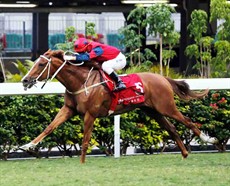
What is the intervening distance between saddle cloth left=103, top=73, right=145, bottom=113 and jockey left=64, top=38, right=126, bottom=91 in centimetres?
9

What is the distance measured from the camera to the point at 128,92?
1369 centimetres

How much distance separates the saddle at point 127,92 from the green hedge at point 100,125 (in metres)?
1.54

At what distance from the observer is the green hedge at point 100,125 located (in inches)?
582

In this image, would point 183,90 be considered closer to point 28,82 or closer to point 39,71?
point 39,71

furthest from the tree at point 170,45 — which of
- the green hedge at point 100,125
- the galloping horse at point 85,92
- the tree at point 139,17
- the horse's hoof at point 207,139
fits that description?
the galloping horse at point 85,92

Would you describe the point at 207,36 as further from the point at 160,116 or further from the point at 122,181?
the point at 122,181

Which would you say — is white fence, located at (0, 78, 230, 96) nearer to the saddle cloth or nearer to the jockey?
the jockey

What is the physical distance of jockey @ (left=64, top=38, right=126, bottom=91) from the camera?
44.2ft

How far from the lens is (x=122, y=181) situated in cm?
1116

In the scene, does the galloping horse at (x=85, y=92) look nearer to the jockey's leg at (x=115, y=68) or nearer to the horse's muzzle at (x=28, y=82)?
the horse's muzzle at (x=28, y=82)

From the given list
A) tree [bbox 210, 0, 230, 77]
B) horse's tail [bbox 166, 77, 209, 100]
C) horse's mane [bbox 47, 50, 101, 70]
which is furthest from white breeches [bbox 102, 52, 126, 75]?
tree [bbox 210, 0, 230, 77]

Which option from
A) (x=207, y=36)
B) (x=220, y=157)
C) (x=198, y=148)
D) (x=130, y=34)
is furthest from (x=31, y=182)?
(x=207, y=36)

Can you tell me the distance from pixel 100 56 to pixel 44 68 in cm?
81

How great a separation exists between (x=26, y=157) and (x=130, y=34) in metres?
5.70
